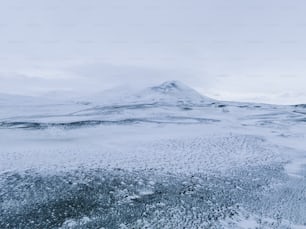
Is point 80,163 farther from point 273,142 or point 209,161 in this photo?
point 273,142

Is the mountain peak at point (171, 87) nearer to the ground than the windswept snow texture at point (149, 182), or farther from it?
farther from it

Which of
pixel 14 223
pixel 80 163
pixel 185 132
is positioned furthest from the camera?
pixel 185 132

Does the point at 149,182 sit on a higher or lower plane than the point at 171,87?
lower

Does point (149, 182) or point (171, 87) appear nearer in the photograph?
point (149, 182)

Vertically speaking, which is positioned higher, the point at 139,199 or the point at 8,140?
the point at 8,140

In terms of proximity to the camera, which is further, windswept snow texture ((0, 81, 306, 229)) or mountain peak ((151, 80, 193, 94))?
mountain peak ((151, 80, 193, 94))

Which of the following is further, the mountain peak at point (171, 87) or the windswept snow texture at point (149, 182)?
the mountain peak at point (171, 87)

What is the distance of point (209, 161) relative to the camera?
619 centimetres

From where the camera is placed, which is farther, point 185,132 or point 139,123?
point 139,123

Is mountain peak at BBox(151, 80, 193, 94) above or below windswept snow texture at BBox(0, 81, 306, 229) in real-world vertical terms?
above

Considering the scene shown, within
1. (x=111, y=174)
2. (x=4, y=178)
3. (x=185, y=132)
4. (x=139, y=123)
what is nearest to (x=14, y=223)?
(x=4, y=178)

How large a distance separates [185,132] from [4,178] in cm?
585

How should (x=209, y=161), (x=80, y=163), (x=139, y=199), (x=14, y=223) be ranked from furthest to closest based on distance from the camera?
(x=209, y=161) < (x=80, y=163) < (x=139, y=199) < (x=14, y=223)

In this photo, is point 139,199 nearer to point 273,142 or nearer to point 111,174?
point 111,174
